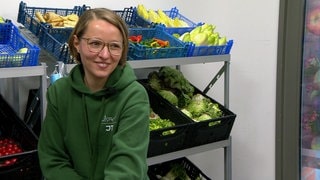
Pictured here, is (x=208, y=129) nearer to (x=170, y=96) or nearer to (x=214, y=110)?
(x=214, y=110)

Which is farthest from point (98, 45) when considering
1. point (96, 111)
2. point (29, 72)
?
point (29, 72)

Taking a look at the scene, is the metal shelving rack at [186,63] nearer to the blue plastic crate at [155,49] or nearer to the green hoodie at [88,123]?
the blue plastic crate at [155,49]

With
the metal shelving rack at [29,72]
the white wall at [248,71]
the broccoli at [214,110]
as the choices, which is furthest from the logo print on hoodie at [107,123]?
the white wall at [248,71]

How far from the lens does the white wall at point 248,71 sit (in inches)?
103

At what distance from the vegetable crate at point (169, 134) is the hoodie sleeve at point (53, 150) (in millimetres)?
603

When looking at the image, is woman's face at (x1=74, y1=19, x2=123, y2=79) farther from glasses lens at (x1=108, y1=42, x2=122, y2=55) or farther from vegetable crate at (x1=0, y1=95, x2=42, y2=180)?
vegetable crate at (x1=0, y1=95, x2=42, y2=180)

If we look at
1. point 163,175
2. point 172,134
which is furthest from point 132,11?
point 163,175

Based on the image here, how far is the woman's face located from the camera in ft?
4.56

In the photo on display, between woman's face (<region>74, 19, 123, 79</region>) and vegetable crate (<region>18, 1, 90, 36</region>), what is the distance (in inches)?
28.9

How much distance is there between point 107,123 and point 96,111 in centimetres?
7

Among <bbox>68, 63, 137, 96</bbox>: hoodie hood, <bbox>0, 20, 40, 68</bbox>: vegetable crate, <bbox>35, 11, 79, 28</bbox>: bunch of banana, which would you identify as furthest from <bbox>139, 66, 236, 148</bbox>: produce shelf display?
<bbox>0, 20, 40, 68</bbox>: vegetable crate

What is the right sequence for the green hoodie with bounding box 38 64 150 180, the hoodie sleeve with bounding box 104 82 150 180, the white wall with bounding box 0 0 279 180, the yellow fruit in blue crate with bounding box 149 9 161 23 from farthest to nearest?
the white wall with bounding box 0 0 279 180 < the yellow fruit in blue crate with bounding box 149 9 161 23 < the green hoodie with bounding box 38 64 150 180 < the hoodie sleeve with bounding box 104 82 150 180

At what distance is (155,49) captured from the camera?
6.95 feet

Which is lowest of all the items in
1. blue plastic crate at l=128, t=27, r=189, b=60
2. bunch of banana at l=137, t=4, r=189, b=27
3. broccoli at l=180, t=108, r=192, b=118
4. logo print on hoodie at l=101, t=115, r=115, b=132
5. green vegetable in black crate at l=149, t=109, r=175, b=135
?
green vegetable in black crate at l=149, t=109, r=175, b=135
